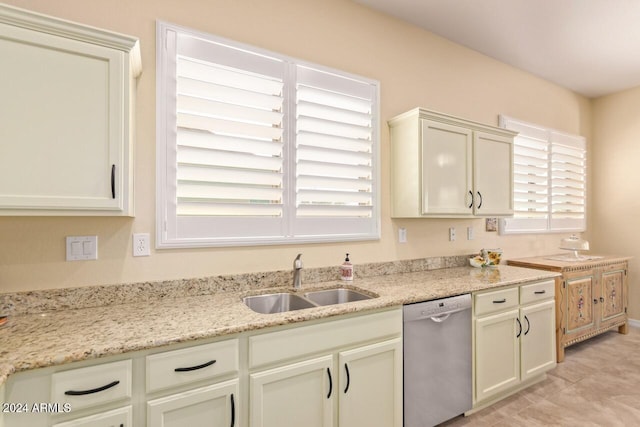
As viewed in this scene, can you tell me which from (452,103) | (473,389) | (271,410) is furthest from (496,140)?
(271,410)

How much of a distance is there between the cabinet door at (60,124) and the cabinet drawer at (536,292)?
2.68 m

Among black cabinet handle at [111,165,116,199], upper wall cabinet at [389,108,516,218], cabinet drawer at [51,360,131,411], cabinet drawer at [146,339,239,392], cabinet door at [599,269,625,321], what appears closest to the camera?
cabinet drawer at [51,360,131,411]

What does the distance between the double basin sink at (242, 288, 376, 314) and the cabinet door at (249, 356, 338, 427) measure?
37 cm

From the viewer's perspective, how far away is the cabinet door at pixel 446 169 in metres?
2.42

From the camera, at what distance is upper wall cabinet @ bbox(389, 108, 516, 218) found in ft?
7.92

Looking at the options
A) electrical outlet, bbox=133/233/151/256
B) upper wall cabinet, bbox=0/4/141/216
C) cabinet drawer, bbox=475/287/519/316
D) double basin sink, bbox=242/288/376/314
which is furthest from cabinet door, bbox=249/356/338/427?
cabinet drawer, bbox=475/287/519/316

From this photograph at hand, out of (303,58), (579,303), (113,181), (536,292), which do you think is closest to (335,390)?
(113,181)

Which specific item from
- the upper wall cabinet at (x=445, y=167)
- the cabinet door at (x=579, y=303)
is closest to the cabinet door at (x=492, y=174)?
the upper wall cabinet at (x=445, y=167)

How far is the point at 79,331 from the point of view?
4.27 ft

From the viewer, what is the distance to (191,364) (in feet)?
4.31

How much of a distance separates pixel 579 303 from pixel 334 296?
8.87 feet

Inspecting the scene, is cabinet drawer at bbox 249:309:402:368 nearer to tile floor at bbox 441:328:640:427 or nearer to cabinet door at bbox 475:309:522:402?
cabinet door at bbox 475:309:522:402

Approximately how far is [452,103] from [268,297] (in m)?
2.42

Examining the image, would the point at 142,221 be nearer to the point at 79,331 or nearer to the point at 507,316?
the point at 79,331
